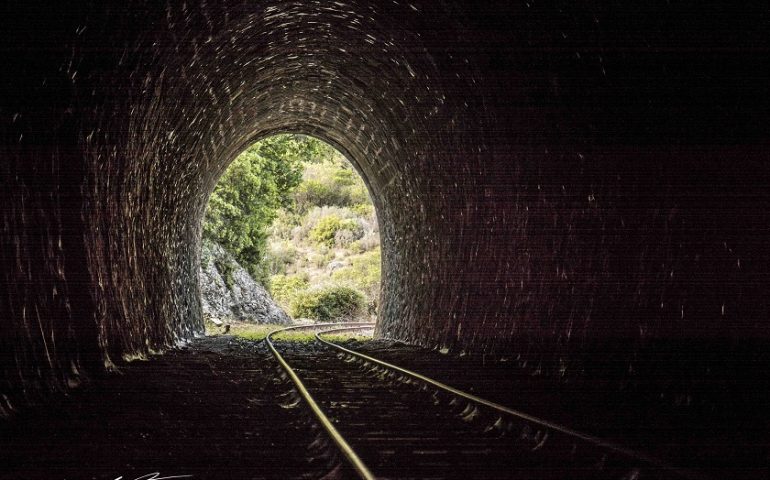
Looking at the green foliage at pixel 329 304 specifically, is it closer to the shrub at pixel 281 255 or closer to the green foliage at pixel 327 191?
the shrub at pixel 281 255

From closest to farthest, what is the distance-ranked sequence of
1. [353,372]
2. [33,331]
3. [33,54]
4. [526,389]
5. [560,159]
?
1. [33,54]
2. [33,331]
3. [526,389]
4. [560,159]
5. [353,372]

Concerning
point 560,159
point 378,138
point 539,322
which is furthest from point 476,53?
point 378,138

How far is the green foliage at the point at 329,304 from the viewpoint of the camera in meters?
33.1

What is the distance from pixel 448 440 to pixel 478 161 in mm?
5814

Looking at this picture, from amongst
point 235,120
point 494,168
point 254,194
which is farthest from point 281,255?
point 494,168

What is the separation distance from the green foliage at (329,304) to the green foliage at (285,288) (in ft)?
11.6

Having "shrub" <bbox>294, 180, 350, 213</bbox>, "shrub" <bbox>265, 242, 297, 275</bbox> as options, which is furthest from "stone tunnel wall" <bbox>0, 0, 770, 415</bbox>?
"shrub" <bbox>294, 180, 350, 213</bbox>

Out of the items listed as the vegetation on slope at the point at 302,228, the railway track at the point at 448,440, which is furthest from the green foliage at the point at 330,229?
the railway track at the point at 448,440

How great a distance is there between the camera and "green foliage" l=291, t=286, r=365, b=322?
1303 inches

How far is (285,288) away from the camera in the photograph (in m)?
38.9

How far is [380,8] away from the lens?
9836 millimetres

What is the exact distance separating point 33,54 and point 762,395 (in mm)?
6251

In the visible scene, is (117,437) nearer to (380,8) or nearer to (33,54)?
(33,54)

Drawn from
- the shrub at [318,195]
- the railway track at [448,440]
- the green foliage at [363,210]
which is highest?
the shrub at [318,195]
